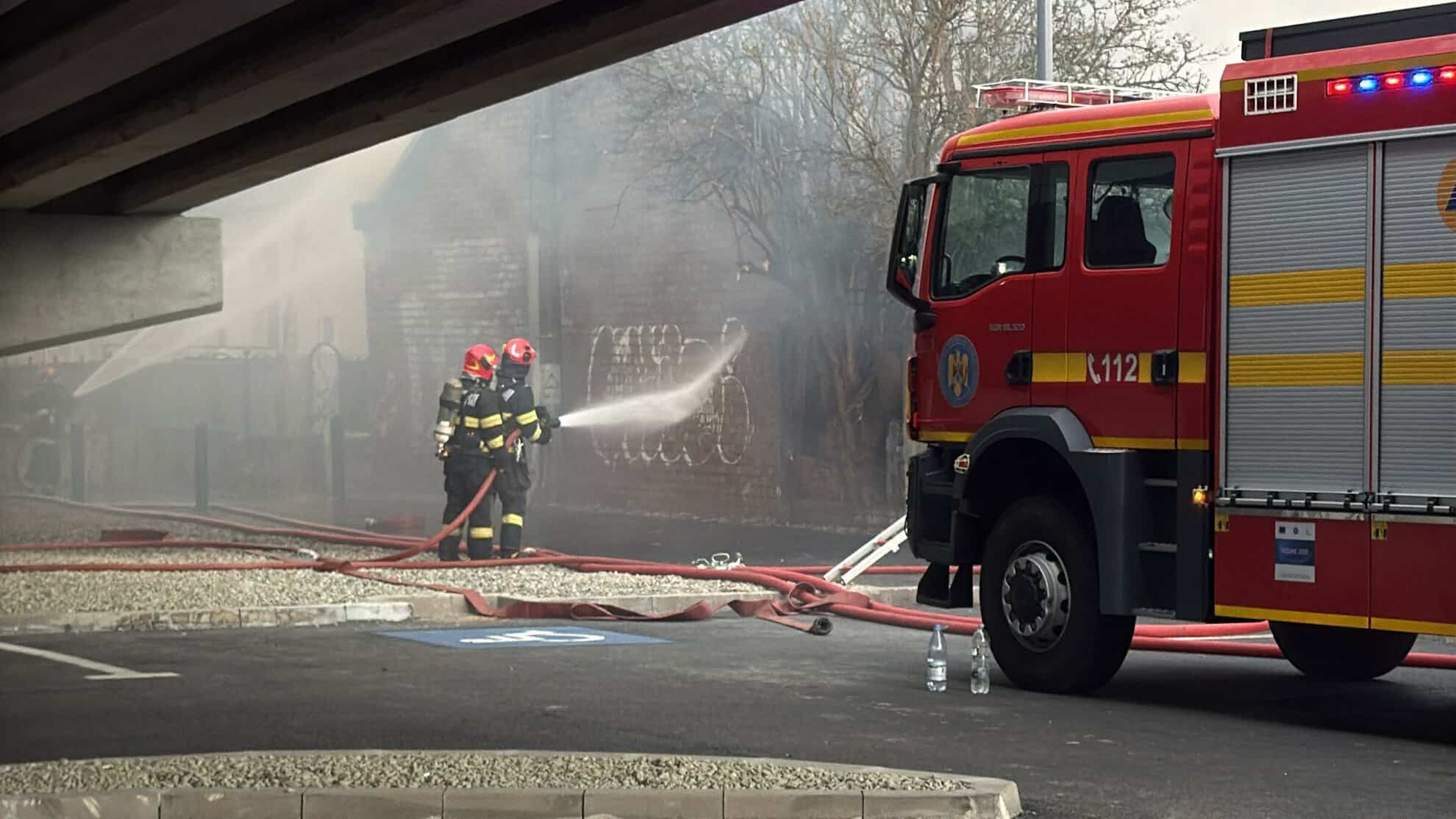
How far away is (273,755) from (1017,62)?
14.5 m

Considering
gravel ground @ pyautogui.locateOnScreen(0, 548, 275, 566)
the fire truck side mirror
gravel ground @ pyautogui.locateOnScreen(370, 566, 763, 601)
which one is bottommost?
gravel ground @ pyautogui.locateOnScreen(0, 548, 275, 566)

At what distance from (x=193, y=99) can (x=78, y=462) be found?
18887mm

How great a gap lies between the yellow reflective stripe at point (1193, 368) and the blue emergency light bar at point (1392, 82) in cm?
137

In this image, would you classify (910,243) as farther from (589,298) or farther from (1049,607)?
(589,298)

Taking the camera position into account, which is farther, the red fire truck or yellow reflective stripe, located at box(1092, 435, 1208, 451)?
yellow reflective stripe, located at box(1092, 435, 1208, 451)

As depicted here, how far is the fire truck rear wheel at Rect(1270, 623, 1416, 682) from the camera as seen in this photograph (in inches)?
428

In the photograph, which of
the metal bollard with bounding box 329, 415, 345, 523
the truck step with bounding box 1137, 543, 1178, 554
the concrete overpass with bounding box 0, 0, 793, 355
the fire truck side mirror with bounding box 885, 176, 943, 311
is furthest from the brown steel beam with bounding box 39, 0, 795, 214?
the metal bollard with bounding box 329, 415, 345, 523

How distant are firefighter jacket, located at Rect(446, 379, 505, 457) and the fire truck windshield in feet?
22.8

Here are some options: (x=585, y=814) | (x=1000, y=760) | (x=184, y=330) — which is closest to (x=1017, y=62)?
(x=1000, y=760)

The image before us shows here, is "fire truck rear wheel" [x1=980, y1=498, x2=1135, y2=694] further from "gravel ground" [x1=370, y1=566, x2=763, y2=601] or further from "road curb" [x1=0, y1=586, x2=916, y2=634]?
"gravel ground" [x1=370, y1=566, x2=763, y2=601]

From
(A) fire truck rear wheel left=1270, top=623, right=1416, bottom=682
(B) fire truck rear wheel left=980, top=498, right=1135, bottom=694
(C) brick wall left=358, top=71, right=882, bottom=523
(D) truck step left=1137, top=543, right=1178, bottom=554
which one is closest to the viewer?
(D) truck step left=1137, top=543, right=1178, bottom=554

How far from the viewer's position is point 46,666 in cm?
1138

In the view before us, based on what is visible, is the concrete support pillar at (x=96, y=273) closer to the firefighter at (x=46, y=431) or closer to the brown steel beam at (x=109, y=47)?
the brown steel beam at (x=109, y=47)

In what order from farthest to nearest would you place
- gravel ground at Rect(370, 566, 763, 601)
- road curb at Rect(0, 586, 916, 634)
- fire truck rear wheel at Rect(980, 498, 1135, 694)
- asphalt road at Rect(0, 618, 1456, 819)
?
gravel ground at Rect(370, 566, 763, 601), road curb at Rect(0, 586, 916, 634), fire truck rear wheel at Rect(980, 498, 1135, 694), asphalt road at Rect(0, 618, 1456, 819)
